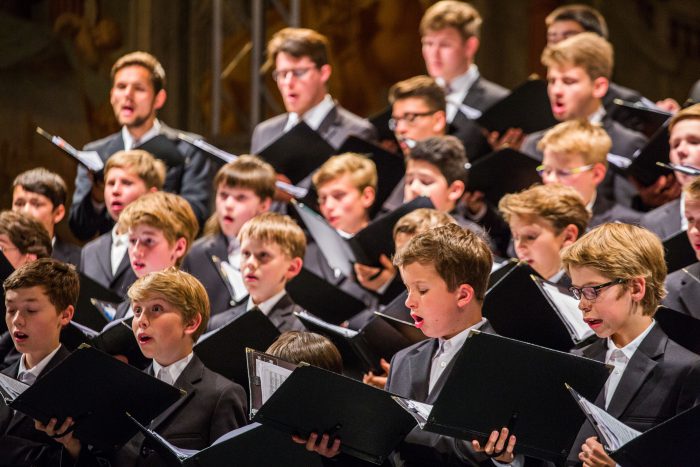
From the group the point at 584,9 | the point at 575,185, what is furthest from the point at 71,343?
the point at 584,9

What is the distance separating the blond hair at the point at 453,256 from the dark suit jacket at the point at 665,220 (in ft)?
4.24

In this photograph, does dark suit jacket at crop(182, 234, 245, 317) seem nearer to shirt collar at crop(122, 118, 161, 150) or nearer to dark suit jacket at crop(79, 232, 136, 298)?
dark suit jacket at crop(79, 232, 136, 298)

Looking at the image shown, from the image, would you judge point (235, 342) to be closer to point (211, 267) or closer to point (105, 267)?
point (211, 267)

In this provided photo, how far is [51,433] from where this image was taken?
11.3 ft

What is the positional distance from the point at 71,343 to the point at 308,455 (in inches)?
46.3

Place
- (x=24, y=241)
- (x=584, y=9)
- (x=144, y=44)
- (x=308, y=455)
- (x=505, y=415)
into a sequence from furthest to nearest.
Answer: (x=144, y=44) → (x=584, y=9) → (x=24, y=241) → (x=308, y=455) → (x=505, y=415)

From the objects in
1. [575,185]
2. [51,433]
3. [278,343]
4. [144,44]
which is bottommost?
[51,433]

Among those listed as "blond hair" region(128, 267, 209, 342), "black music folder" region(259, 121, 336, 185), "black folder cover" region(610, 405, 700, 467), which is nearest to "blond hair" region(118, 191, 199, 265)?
"black music folder" region(259, 121, 336, 185)

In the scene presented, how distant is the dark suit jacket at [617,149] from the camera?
16.2ft

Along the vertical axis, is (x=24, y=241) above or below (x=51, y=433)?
above

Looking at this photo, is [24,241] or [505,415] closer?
[505,415]

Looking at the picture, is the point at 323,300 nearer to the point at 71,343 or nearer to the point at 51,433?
the point at 71,343

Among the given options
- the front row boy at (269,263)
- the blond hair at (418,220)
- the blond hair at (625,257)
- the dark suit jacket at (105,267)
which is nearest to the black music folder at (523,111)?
the blond hair at (418,220)

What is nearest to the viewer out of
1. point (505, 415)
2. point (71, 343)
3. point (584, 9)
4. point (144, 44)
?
point (505, 415)
